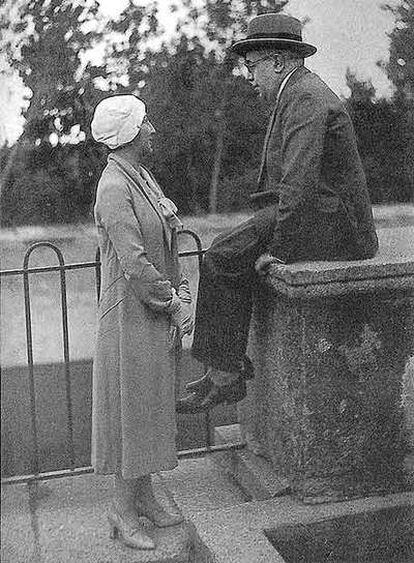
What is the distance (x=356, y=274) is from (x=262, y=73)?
706 millimetres

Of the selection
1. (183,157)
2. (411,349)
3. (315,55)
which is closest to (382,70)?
→ (315,55)

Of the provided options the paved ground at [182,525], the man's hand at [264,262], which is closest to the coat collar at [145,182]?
the man's hand at [264,262]

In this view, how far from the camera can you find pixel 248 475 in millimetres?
3730

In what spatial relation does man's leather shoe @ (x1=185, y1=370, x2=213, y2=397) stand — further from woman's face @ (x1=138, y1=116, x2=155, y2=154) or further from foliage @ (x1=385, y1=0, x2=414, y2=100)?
foliage @ (x1=385, y1=0, x2=414, y2=100)

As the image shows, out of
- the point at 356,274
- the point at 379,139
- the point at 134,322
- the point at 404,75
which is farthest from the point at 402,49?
the point at 134,322

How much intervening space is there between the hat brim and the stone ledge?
0.68 m

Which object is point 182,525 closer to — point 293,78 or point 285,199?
point 285,199

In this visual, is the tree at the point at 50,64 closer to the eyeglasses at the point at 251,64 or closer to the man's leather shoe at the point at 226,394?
the eyeglasses at the point at 251,64

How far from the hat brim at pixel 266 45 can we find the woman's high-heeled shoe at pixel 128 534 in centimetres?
153

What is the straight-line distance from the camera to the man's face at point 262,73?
3.27 meters

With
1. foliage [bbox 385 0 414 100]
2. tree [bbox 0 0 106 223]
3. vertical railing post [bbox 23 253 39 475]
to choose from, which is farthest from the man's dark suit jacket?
vertical railing post [bbox 23 253 39 475]

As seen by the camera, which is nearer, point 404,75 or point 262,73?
point 262,73

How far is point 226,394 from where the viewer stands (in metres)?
3.60

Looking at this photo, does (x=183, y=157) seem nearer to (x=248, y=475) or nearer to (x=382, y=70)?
(x=382, y=70)
